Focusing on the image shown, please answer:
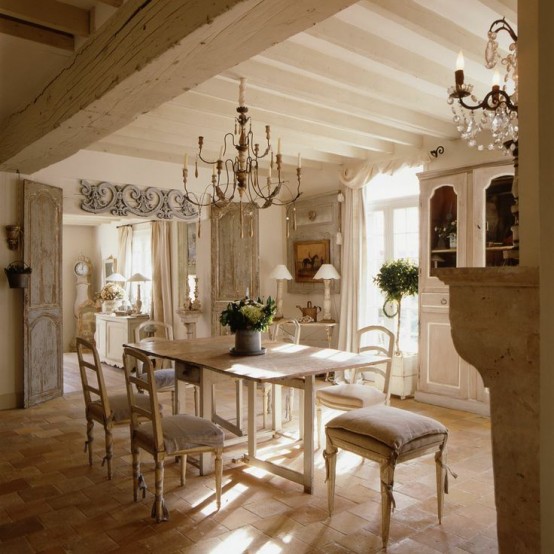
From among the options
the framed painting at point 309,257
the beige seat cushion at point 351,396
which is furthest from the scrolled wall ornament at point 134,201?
the beige seat cushion at point 351,396

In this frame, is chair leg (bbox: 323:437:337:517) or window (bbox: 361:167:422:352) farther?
window (bbox: 361:167:422:352)

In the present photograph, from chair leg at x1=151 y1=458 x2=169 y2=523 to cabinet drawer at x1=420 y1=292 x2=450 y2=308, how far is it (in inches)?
136

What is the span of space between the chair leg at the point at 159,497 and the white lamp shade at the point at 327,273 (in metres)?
3.90

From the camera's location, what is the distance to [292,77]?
3867mm

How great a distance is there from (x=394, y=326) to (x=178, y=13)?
4835 mm

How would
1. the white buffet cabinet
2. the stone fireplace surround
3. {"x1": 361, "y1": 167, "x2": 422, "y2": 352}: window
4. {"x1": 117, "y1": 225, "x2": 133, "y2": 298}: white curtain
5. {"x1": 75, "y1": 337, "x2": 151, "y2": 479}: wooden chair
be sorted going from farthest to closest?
{"x1": 117, "y1": 225, "x2": 133, "y2": 298}: white curtain, the white buffet cabinet, {"x1": 361, "y1": 167, "x2": 422, "y2": 352}: window, {"x1": 75, "y1": 337, "x2": 151, "y2": 479}: wooden chair, the stone fireplace surround

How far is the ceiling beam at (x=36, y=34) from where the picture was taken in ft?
9.76

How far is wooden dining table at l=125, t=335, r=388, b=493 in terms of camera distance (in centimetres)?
320

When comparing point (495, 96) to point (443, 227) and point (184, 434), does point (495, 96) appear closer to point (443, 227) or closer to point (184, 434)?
point (184, 434)

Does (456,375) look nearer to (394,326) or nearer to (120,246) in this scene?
(394,326)

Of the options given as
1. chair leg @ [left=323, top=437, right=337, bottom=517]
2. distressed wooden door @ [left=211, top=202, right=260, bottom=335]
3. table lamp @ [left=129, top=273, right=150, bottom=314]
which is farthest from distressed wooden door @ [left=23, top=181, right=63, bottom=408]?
chair leg @ [left=323, top=437, right=337, bottom=517]

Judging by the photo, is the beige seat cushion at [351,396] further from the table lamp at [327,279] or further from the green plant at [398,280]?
the table lamp at [327,279]

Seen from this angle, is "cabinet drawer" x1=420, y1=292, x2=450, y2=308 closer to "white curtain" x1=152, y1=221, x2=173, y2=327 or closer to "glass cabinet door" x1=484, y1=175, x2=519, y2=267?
"glass cabinet door" x1=484, y1=175, x2=519, y2=267

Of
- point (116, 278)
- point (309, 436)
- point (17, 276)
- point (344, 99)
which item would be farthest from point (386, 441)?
point (116, 278)
